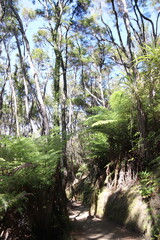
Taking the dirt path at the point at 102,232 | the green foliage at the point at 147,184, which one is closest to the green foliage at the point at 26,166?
the dirt path at the point at 102,232

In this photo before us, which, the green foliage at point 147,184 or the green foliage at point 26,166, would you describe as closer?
the green foliage at point 26,166

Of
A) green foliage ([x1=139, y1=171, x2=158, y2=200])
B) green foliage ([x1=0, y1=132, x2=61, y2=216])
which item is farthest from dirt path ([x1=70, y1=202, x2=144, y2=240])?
green foliage ([x1=0, y1=132, x2=61, y2=216])

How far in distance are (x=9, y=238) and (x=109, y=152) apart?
443 cm

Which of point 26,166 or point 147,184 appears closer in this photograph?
point 26,166

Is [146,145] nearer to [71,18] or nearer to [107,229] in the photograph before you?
[107,229]

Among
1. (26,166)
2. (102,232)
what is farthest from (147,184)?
(26,166)

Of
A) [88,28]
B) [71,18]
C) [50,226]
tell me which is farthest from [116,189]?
[88,28]

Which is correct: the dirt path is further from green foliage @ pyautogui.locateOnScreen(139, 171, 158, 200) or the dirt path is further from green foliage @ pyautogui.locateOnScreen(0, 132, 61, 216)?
green foliage @ pyautogui.locateOnScreen(0, 132, 61, 216)

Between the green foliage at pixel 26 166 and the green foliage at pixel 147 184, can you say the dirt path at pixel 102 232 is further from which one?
the green foliage at pixel 26 166

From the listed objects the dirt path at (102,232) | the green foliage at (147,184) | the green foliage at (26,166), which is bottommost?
the dirt path at (102,232)

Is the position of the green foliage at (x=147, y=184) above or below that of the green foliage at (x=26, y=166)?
below

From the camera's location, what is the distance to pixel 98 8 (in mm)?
12742

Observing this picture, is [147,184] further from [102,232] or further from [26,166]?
[26,166]

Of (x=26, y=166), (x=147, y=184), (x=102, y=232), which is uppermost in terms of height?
(x=26, y=166)
